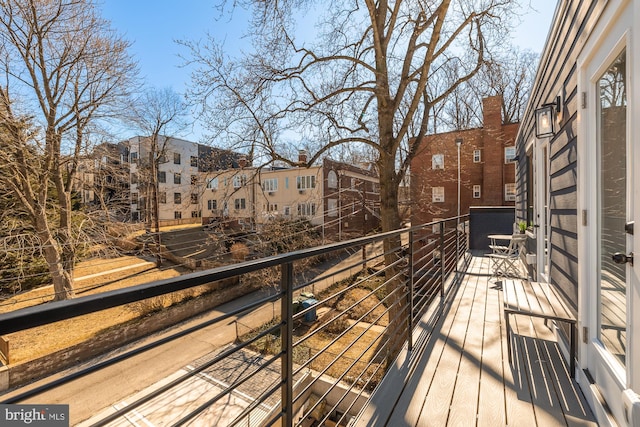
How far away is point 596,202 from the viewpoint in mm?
1966

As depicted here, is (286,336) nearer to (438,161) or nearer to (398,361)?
(398,361)

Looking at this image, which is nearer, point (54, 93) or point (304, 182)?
point (54, 93)

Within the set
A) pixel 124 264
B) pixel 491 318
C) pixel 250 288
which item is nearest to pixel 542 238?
pixel 491 318

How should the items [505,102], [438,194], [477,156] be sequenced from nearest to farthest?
[477,156] < [438,194] < [505,102]

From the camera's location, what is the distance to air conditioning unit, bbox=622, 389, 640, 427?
1306mm

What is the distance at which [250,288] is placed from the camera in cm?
1403

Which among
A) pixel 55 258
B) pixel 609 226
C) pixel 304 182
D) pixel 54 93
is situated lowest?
pixel 55 258

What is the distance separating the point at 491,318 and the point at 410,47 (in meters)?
5.63

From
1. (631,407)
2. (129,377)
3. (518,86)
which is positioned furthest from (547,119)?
(518,86)

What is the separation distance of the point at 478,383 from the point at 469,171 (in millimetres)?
18051

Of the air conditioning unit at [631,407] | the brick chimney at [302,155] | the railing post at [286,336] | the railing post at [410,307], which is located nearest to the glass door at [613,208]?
the air conditioning unit at [631,407]

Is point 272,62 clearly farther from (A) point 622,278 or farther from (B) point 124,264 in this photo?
(B) point 124,264

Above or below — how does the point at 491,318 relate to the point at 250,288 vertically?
above

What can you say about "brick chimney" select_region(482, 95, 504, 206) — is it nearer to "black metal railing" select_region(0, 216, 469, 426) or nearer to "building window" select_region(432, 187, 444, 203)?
"building window" select_region(432, 187, 444, 203)
